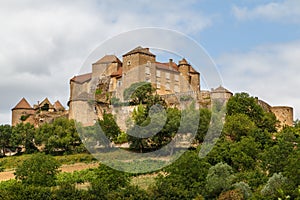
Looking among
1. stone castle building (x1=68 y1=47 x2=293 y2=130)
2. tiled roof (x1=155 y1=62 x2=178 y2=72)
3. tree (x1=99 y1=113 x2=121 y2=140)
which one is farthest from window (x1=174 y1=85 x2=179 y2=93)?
tree (x1=99 y1=113 x2=121 y2=140)

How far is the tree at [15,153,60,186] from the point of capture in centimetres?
2988

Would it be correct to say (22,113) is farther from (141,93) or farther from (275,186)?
(275,186)

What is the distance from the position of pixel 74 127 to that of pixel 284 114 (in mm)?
23656

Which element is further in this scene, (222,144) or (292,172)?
(222,144)

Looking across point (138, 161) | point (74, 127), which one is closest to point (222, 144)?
point (138, 161)

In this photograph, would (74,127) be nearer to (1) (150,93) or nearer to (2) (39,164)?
(1) (150,93)

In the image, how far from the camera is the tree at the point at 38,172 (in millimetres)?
29875

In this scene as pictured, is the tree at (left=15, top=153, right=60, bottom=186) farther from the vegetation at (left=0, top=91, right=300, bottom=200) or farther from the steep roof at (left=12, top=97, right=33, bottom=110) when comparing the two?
the steep roof at (left=12, top=97, right=33, bottom=110)

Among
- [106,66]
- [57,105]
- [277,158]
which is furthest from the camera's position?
[57,105]

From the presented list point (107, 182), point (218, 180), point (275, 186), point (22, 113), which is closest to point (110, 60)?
point (22, 113)

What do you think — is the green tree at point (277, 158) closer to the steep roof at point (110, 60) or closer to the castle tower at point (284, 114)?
the castle tower at point (284, 114)

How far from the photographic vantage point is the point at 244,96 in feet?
166

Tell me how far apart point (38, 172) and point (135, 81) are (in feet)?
107

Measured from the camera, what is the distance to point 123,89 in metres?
63.7
